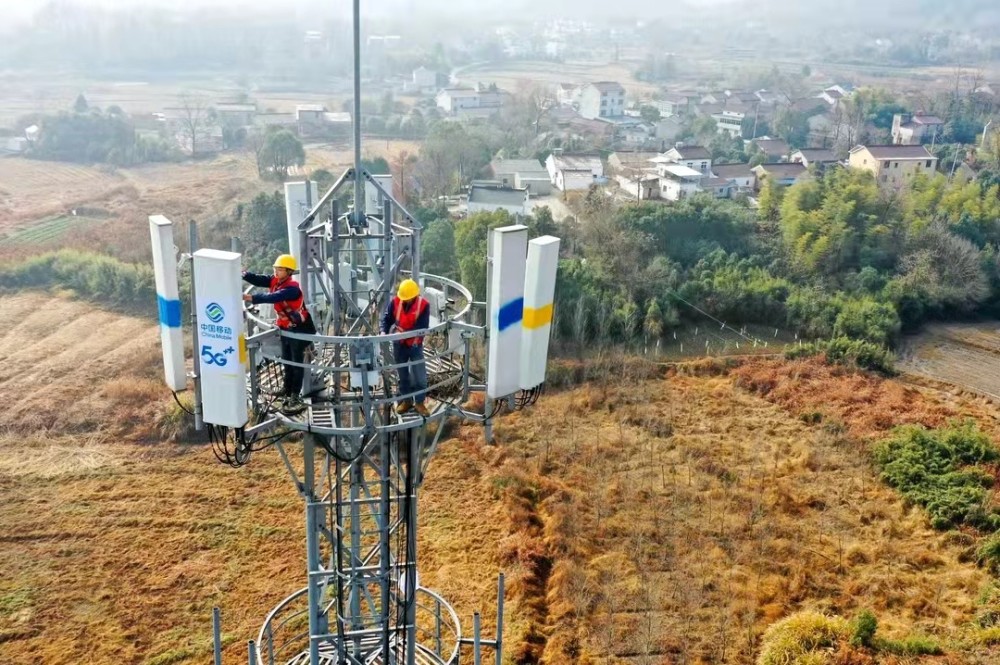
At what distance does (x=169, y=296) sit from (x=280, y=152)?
33.2 metres

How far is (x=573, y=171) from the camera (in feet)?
124

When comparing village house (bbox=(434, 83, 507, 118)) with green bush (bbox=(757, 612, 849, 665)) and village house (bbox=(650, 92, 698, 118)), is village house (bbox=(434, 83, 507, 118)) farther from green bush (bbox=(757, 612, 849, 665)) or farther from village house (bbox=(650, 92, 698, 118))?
green bush (bbox=(757, 612, 849, 665))

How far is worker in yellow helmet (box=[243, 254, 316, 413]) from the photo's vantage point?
6875mm

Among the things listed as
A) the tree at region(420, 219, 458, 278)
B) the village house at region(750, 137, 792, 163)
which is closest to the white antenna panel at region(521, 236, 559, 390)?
the tree at region(420, 219, 458, 278)

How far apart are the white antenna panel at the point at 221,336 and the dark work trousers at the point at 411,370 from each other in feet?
4.08

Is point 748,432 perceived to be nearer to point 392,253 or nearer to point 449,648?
point 449,648

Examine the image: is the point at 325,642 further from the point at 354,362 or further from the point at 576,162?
the point at 576,162

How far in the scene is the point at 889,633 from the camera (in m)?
12.2

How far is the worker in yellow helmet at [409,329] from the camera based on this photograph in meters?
6.79

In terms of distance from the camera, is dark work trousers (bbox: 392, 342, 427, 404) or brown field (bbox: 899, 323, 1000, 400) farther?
brown field (bbox: 899, 323, 1000, 400)

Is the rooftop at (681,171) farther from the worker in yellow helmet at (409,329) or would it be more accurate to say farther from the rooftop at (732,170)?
the worker in yellow helmet at (409,329)

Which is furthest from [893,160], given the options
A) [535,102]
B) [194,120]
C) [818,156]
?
[194,120]

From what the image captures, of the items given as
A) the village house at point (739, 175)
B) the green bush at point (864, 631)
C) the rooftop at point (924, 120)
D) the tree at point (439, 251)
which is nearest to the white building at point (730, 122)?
the rooftop at point (924, 120)

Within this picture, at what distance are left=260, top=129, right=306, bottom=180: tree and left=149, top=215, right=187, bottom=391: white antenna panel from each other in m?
32.7
